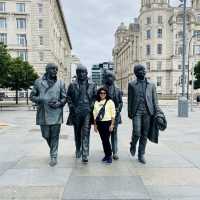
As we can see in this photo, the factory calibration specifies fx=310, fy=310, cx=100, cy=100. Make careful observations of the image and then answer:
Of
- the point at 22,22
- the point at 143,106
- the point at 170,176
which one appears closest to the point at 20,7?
the point at 22,22

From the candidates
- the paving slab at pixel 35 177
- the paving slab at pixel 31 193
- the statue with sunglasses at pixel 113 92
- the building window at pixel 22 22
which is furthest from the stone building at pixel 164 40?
the paving slab at pixel 31 193

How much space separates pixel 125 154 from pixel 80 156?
1154 mm

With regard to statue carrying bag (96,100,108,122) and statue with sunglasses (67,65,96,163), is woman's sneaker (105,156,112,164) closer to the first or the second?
statue with sunglasses (67,65,96,163)

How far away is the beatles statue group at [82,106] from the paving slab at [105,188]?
121 centimetres

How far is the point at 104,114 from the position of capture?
6.30 meters

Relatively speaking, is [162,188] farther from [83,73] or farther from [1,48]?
[1,48]

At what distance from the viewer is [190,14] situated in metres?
82.1

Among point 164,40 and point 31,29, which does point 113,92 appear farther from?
point 164,40

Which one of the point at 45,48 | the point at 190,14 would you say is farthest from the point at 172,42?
the point at 45,48

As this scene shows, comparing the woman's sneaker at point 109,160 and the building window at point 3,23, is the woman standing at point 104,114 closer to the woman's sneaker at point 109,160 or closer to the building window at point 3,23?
the woman's sneaker at point 109,160

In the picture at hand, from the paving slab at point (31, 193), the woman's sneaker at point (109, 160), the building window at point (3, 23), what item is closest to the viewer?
the paving slab at point (31, 193)

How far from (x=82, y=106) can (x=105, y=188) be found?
204 cm

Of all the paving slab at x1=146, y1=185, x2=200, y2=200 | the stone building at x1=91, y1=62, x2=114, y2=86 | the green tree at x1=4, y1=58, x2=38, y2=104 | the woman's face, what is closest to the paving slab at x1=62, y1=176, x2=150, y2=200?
the paving slab at x1=146, y1=185, x2=200, y2=200

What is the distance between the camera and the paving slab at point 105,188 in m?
4.38
